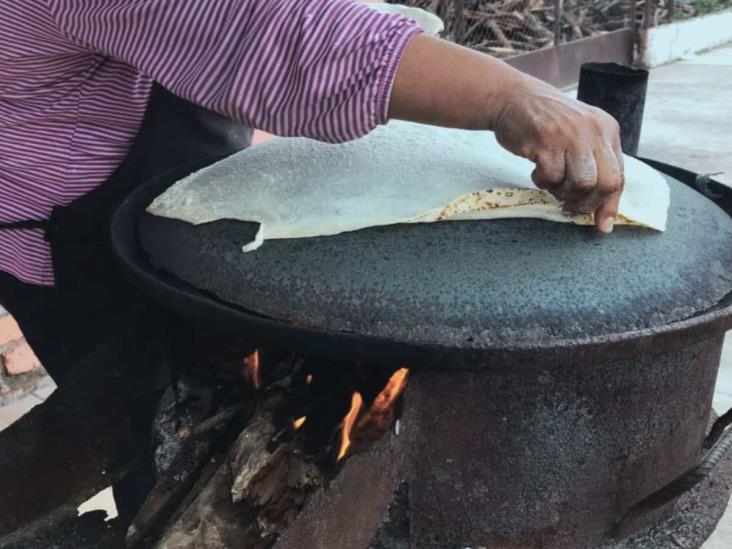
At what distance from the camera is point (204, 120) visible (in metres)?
1.79

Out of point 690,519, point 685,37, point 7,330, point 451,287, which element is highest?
point 451,287

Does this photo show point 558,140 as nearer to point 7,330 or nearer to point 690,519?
point 690,519

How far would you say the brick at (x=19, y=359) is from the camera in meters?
2.89

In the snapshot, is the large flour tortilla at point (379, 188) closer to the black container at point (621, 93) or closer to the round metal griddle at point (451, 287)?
the round metal griddle at point (451, 287)

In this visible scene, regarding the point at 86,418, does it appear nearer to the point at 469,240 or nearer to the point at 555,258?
the point at 469,240

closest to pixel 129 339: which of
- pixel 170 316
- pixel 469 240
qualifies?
pixel 170 316

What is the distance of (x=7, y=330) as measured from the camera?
2.85 meters

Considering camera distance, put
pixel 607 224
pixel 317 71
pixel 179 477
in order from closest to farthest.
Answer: pixel 317 71, pixel 607 224, pixel 179 477

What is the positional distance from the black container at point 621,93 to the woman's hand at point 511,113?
32.8 inches

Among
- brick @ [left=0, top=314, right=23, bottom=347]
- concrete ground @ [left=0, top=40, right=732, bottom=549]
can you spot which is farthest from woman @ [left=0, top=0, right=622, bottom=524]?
concrete ground @ [left=0, top=40, right=732, bottom=549]

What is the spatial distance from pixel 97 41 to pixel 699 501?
49.5 inches

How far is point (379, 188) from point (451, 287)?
228 millimetres

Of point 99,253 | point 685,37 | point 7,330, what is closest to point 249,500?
point 99,253

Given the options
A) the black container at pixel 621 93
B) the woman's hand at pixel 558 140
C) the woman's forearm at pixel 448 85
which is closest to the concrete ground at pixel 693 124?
the black container at pixel 621 93
